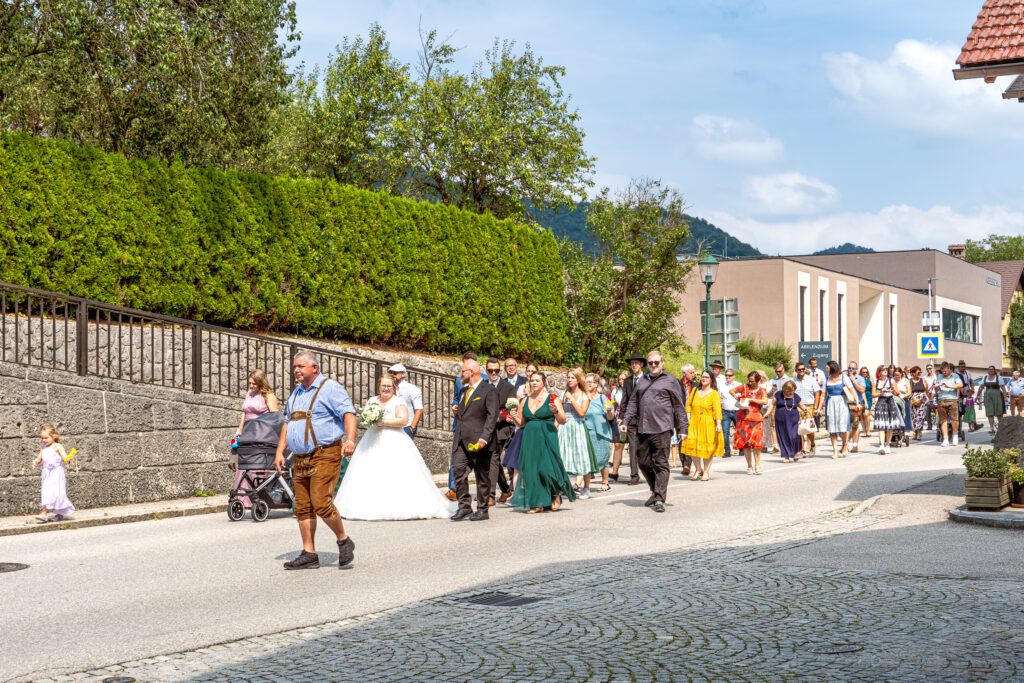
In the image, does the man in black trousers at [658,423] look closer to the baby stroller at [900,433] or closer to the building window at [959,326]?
the baby stroller at [900,433]

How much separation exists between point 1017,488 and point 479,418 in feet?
19.7

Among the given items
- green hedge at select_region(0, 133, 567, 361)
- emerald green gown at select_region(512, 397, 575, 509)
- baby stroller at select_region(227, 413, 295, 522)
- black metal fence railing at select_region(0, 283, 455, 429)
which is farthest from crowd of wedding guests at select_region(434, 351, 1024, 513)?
green hedge at select_region(0, 133, 567, 361)

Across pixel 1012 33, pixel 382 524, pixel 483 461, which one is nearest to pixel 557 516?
pixel 483 461

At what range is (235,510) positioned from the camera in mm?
13016

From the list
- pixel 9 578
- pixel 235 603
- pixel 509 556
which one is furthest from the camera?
pixel 509 556

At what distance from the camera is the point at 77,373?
45.8 feet

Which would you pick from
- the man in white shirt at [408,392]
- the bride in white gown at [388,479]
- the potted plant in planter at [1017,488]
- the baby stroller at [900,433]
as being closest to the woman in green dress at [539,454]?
the bride in white gown at [388,479]

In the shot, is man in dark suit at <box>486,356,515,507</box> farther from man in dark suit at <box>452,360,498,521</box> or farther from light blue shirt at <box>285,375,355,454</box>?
light blue shirt at <box>285,375,355,454</box>

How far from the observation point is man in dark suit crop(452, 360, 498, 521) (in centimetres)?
1260

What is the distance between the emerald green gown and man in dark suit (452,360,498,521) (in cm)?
70

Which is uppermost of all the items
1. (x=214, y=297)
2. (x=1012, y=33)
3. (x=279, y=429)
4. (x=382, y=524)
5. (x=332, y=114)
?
(x=332, y=114)

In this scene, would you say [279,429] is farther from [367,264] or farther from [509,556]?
[367,264]

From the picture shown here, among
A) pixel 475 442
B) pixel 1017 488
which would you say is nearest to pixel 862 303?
pixel 1017 488

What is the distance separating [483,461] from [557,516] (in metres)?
1.10
